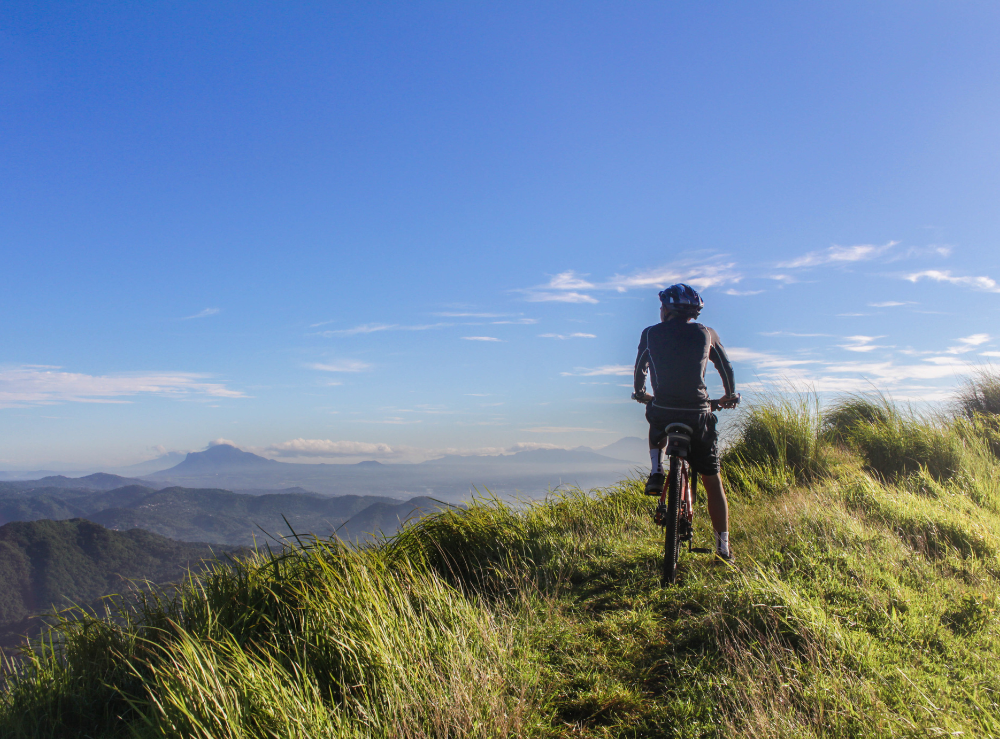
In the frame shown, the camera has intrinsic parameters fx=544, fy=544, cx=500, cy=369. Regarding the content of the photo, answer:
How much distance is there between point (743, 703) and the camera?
248 cm

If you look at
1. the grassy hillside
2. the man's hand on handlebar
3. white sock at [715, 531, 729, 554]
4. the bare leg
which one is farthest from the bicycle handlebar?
the grassy hillside

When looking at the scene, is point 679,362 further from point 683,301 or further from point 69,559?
point 69,559

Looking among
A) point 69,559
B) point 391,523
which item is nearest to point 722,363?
point 391,523

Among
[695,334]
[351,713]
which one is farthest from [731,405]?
[351,713]

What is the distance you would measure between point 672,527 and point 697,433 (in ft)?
2.57

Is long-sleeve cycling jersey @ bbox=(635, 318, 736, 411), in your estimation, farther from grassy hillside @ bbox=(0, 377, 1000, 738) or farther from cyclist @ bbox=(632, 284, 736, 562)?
grassy hillside @ bbox=(0, 377, 1000, 738)

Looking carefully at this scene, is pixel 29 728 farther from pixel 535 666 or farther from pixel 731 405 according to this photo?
pixel 731 405

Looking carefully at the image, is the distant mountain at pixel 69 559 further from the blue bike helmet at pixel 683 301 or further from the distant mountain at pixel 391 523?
the blue bike helmet at pixel 683 301

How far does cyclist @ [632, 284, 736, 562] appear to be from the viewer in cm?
443

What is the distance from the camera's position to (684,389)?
14.5 feet

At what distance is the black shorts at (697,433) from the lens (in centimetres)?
443

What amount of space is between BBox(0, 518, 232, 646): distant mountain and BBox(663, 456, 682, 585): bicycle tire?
145296mm

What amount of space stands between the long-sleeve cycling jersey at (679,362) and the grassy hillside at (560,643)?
1.33m

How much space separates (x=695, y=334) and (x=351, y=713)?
11.7 feet
